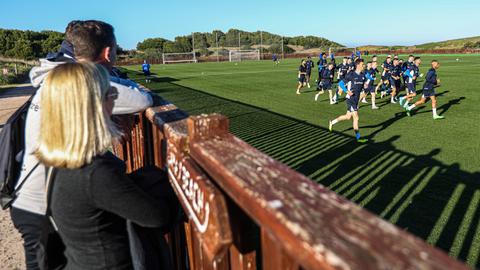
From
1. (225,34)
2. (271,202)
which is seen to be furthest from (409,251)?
(225,34)

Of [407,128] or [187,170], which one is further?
[407,128]

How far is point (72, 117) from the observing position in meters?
1.50

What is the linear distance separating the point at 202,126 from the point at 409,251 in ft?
3.21

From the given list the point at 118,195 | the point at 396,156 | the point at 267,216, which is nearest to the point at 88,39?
the point at 118,195

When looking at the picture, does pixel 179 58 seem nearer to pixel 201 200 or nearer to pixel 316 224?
pixel 201 200

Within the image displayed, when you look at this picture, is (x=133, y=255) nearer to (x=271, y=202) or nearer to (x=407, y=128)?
(x=271, y=202)

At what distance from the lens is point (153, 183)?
5.98 ft

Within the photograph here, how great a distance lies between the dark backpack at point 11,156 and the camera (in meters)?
1.96

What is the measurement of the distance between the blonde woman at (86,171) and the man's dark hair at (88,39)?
828 mm

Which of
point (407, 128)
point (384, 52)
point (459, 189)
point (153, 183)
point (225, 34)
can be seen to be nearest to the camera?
point (153, 183)

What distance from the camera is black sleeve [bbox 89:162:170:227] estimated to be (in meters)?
1.40

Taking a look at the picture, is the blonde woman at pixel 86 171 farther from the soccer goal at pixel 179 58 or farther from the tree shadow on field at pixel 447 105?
the soccer goal at pixel 179 58

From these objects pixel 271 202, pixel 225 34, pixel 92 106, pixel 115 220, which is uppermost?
pixel 225 34

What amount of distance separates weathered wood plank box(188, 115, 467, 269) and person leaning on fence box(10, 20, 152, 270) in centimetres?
112
